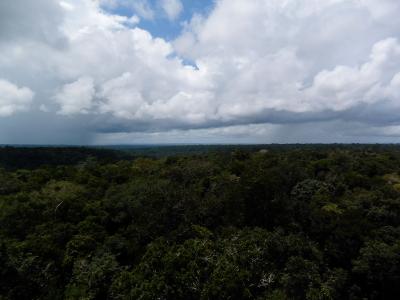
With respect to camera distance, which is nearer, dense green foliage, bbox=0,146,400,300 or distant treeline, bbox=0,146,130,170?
dense green foliage, bbox=0,146,400,300

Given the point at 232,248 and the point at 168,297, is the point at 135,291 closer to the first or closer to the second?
the point at 168,297

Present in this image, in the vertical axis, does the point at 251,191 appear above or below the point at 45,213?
above

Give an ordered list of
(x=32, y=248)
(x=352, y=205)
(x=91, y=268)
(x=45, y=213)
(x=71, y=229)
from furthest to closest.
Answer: (x=352, y=205), (x=45, y=213), (x=71, y=229), (x=32, y=248), (x=91, y=268)

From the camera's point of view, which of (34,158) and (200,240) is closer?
(200,240)

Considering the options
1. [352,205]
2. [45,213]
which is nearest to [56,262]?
[45,213]

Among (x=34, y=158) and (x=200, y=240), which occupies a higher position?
(x=34, y=158)

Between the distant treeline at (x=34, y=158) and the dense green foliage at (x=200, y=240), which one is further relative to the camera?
the distant treeline at (x=34, y=158)

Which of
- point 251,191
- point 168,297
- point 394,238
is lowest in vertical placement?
point 394,238

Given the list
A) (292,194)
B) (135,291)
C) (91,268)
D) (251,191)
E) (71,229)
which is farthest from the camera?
(292,194)
